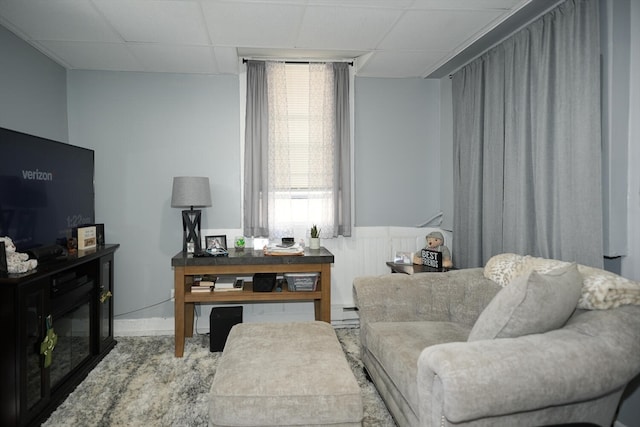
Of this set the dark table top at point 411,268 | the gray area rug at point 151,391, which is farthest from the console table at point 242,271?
the dark table top at point 411,268

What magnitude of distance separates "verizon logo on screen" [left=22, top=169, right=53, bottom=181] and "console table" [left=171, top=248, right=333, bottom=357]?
3.23 ft

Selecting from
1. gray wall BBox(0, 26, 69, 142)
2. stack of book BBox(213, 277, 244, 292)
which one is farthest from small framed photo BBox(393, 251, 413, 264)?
gray wall BBox(0, 26, 69, 142)

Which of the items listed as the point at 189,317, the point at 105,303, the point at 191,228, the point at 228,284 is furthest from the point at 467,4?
the point at 105,303

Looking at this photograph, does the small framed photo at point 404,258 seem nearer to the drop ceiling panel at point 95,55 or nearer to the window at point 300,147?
the window at point 300,147

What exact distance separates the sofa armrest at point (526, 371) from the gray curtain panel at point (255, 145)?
2338mm

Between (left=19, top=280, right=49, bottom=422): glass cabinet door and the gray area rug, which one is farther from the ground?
(left=19, top=280, right=49, bottom=422): glass cabinet door

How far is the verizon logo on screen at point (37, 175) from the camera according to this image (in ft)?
7.74

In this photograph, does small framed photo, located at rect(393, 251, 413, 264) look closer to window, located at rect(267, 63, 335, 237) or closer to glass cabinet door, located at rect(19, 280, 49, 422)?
window, located at rect(267, 63, 335, 237)

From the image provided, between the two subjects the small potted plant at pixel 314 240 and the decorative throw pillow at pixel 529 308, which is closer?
the decorative throw pillow at pixel 529 308

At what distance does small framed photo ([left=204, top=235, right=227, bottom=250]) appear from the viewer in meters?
3.35

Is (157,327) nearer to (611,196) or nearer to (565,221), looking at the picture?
(565,221)

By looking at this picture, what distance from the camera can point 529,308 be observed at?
1.47 m

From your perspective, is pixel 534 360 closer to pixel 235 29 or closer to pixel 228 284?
pixel 228 284

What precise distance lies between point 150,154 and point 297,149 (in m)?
1.34
